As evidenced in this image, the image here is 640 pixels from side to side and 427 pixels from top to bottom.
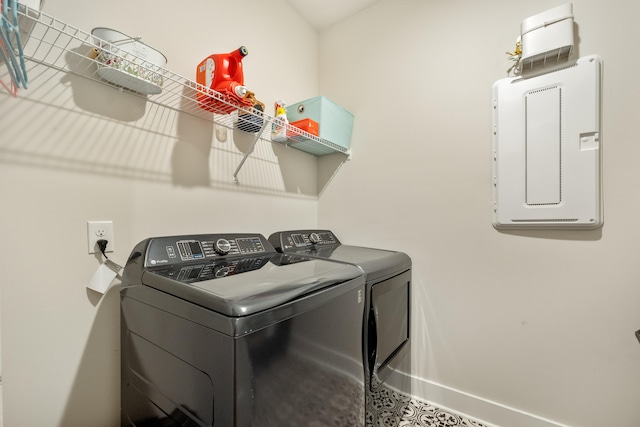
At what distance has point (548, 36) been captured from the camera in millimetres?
1263

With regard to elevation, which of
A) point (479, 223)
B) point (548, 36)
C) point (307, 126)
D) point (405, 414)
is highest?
point (548, 36)

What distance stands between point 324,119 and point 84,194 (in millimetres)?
1272

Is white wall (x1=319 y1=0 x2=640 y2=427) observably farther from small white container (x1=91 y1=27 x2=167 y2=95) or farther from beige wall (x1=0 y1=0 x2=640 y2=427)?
small white container (x1=91 y1=27 x2=167 y2=95)

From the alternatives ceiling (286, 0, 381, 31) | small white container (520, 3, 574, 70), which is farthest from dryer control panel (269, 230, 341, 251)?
ceiling (286, 0, 381, 31)

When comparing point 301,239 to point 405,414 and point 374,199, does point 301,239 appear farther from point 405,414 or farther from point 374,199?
point 405,414

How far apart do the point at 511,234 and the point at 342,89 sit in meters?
1.48

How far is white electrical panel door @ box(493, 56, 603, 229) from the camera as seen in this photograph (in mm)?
1244

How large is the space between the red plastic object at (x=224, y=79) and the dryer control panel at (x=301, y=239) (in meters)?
0.74

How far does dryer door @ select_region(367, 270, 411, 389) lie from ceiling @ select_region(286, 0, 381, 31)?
6.14ft

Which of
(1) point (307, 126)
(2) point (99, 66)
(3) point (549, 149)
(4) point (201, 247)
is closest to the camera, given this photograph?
(2) point (99, 66)

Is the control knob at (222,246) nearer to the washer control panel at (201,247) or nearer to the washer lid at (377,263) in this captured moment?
the washer control panel at (201,247)

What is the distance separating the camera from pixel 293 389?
82 cm

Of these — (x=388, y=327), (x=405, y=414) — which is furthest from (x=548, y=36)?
(x=405, y=414)

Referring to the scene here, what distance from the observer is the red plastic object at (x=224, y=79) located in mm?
1223
